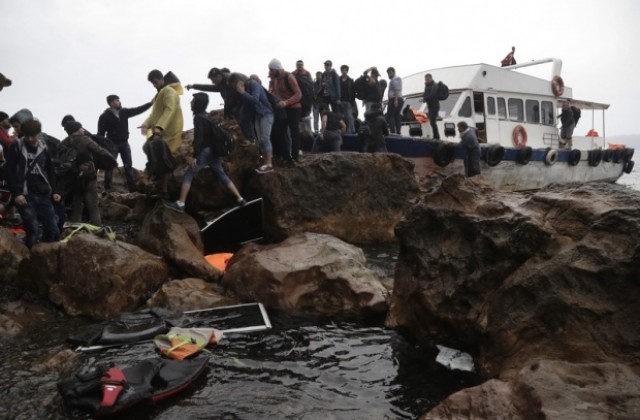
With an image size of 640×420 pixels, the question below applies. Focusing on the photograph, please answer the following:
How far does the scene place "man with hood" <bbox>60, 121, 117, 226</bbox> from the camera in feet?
24.7

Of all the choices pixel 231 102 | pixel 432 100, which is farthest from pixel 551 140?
pixel 231 102

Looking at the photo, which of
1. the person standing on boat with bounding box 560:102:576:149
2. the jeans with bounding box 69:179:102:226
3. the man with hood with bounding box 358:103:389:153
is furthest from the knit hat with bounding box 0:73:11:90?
the person standing on boat with bounding box 560:102:576:149

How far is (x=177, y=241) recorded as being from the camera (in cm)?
736

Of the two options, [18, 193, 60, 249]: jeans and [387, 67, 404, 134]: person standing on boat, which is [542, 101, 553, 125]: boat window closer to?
[387, 67, 404, 134]: person standing on boat

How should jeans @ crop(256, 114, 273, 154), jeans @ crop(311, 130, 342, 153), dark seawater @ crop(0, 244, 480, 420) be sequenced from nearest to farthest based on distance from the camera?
dark seawater @ crop(0, 244, 480, 420)
jeans @ crop(256, 114, 273, 154)
jeans @ crop(311, 130, 342, 153)

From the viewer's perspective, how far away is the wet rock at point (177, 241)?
7137 millimetres

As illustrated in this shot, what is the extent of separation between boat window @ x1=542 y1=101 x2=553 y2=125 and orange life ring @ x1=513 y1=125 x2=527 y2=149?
62.9 inches

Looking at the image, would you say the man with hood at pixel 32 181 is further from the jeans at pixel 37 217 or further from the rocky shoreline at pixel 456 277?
the rocky shoreline at pixel 456 277

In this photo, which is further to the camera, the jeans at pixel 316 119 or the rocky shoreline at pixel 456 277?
the jeans at pixel 316 119

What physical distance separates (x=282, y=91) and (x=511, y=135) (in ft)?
32.9

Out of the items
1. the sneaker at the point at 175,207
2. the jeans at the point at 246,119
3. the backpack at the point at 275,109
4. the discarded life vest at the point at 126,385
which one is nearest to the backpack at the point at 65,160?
the sneaker at the point at 175,207

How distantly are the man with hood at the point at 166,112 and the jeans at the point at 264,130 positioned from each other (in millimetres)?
1348

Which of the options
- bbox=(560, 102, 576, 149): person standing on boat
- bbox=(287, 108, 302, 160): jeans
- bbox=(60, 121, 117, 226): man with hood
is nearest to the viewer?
bbox=(60, 121, 117, 226): man with hood

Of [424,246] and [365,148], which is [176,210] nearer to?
[424,246]
